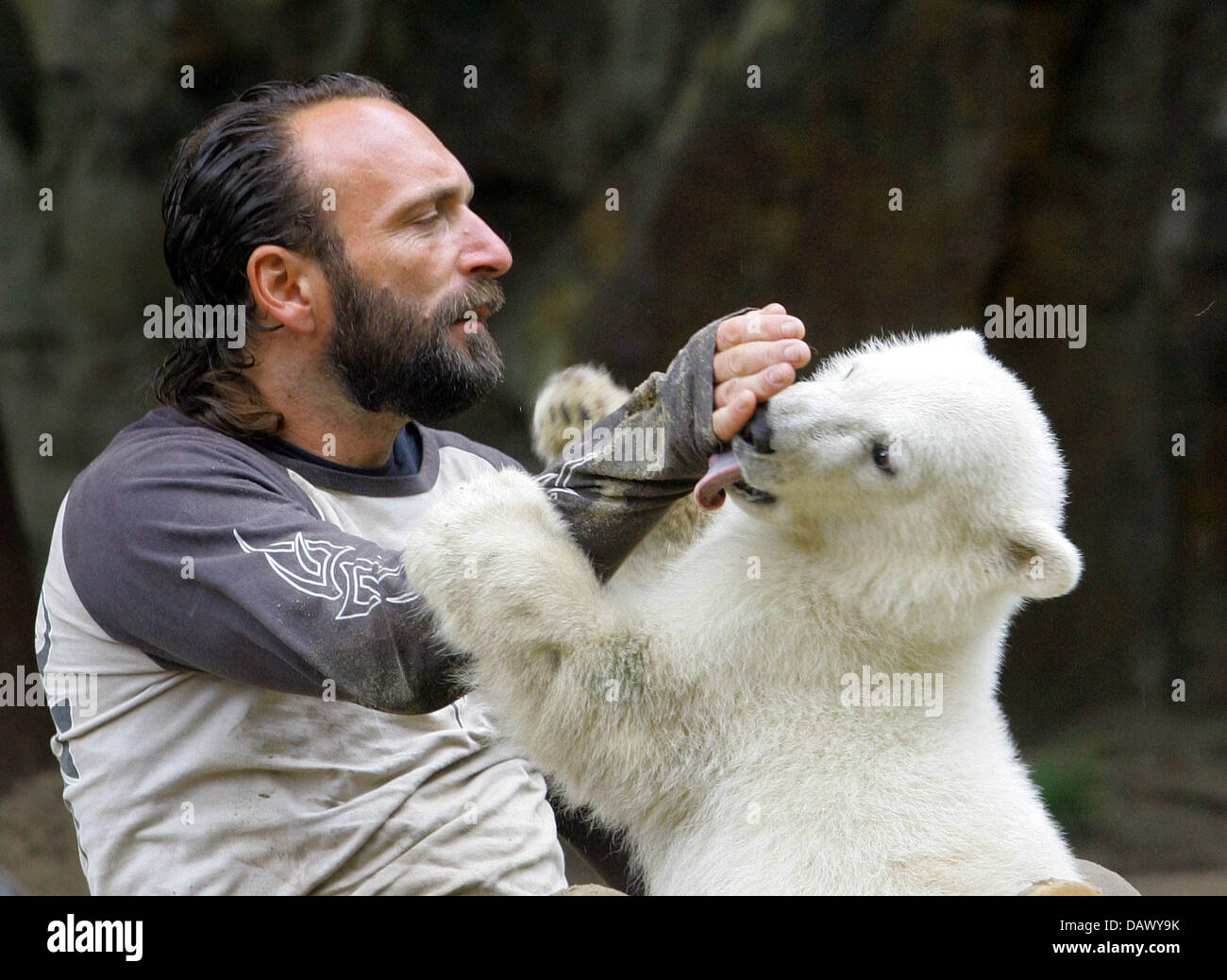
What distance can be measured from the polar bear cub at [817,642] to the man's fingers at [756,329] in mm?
120

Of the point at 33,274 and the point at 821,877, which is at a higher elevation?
the point at 33,274

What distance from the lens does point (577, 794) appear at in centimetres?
255

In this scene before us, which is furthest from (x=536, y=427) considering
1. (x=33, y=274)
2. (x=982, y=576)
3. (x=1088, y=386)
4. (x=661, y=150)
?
(x=1088, y=386)

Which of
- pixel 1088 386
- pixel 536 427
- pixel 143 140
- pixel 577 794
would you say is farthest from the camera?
pixel 1088 386

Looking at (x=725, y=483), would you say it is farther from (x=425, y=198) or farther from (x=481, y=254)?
(x=425, y=198)

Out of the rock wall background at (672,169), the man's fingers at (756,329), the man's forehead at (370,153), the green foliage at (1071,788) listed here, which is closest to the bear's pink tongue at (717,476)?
the man's fingers at (756,329)

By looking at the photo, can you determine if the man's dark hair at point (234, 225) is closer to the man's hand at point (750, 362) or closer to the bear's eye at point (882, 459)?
the man's hand at point (750, 362)

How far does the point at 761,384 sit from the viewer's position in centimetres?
229

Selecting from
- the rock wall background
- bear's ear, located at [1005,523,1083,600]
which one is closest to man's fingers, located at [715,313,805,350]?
bear's ear, located at [1005,523,1083,600]

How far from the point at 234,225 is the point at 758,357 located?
1.41 meters

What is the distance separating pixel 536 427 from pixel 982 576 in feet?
3.84

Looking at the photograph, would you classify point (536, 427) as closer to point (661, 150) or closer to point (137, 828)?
point (137, 828)

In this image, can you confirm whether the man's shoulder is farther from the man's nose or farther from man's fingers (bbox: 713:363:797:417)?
man's fingers (bbox: 713:363:797:417)

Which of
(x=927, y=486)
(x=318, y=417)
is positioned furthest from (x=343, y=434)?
(x=927, y=486)
